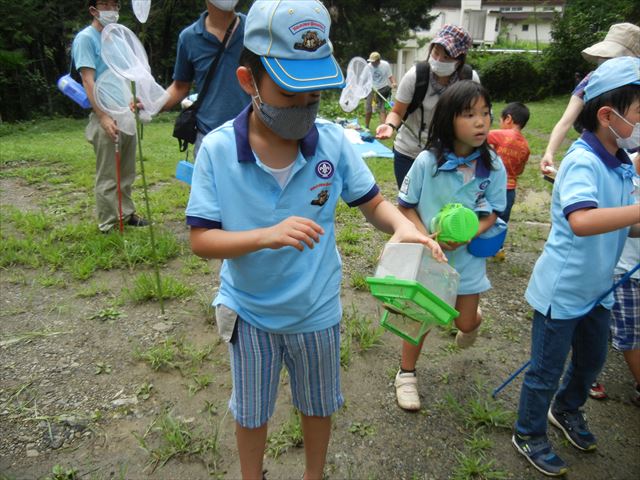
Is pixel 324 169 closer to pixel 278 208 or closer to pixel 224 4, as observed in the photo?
pixel 278 208

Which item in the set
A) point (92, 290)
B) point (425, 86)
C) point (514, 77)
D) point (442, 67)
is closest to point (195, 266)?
point (92, 290)

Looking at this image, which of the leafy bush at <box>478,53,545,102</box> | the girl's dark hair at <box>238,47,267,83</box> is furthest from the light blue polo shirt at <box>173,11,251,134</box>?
the leafy bush at <box>478,53,545,102</box>

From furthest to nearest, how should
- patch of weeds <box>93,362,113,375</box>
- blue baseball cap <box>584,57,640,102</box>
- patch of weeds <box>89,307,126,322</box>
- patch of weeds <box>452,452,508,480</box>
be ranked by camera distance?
1. patch of weeds <box>89,307,126,322</box>
2. patch of weeds <box>93,362,113,375</box>
3. patch of weeds <box>452,452,508,480</box>
4. blue baseball cap <box>584,57,640,102</box>

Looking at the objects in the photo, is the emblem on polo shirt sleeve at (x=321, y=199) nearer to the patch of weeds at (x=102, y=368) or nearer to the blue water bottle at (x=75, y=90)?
the patch of weeds at (x=102, y=368)

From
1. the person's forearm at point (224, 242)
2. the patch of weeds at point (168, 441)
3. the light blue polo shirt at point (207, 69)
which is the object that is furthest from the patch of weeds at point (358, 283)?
the person's forearm at point (224, 242)

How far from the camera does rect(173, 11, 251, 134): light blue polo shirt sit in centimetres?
306

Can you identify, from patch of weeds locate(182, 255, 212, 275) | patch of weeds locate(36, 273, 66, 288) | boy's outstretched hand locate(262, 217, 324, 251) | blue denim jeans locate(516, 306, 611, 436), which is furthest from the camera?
patch of weeds locate(182, 255, 212, 275)

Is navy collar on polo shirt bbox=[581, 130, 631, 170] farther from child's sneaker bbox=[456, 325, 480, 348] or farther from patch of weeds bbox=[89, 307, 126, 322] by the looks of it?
patch of weeds bbox=[89, 307, 126, 322]

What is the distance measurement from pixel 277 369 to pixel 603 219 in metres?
1.20

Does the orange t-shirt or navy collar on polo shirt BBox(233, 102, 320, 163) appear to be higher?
navy collar on polo shirt BBox(233, 102, 320, 163)

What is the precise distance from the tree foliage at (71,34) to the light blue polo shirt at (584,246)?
13.9 meters

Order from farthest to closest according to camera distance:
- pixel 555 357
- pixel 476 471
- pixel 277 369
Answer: pixel 476 471 → pixel 555 357 → pixel 277 369

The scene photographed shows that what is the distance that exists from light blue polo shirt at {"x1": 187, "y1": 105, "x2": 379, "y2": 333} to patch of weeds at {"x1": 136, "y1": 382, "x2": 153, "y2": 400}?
1194mm

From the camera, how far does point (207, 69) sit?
310 centimetres
